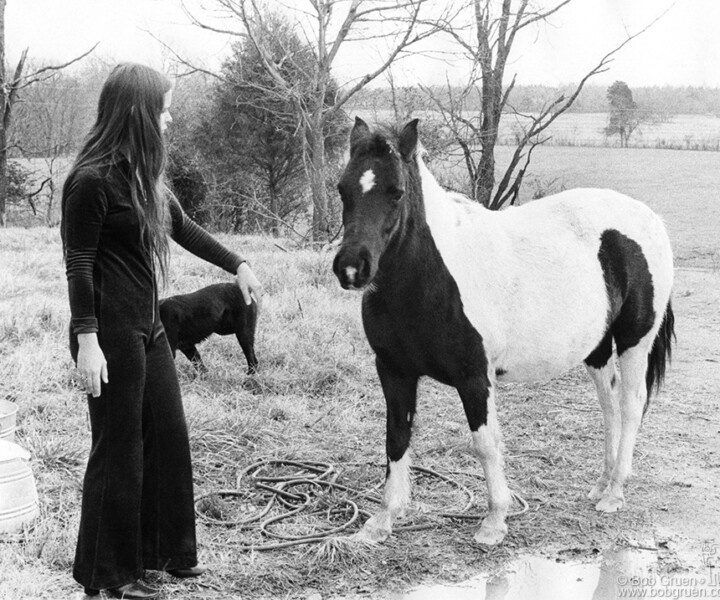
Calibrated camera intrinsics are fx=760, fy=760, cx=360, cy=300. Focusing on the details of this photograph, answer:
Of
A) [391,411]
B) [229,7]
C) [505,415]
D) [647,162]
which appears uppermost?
[229,7]

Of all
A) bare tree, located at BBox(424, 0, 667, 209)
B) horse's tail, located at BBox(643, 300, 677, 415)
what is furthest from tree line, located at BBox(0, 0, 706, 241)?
horse's tail, located at BBox(643, 300, 677, 415)

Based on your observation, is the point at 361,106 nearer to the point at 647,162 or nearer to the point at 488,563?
the point at 647,162

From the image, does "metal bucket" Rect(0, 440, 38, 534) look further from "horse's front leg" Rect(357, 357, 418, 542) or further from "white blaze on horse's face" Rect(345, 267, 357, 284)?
"white blaze on horse's face" Rect(345, 267, 357, 284)

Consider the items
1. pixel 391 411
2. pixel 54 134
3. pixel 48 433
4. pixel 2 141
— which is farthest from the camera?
pixel 54 134

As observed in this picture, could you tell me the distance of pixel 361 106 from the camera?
51.5ft

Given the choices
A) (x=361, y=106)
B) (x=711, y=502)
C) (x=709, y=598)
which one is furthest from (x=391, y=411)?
(x=361, y=106)

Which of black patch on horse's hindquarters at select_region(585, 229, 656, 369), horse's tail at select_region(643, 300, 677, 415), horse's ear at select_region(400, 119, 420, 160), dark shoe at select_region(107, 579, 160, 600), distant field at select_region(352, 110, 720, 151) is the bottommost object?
dark shoe at select_region(107, 579, 160, 600)

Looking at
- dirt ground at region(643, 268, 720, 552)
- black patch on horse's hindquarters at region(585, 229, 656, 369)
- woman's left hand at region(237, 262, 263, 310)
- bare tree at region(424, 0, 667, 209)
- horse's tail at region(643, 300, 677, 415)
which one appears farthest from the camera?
bare tree at region(424, 0, 667, 209)

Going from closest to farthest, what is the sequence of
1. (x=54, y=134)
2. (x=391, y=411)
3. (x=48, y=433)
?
(x=391, y=411) < (x=48, y=433) < (x=54, y=134)

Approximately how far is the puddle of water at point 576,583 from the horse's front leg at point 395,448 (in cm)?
56

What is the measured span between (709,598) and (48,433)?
12.6 feet

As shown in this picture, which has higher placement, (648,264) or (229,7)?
(229,7)

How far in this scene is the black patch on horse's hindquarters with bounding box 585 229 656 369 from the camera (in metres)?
4.30

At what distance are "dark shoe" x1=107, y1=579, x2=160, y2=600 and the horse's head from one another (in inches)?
57.8
